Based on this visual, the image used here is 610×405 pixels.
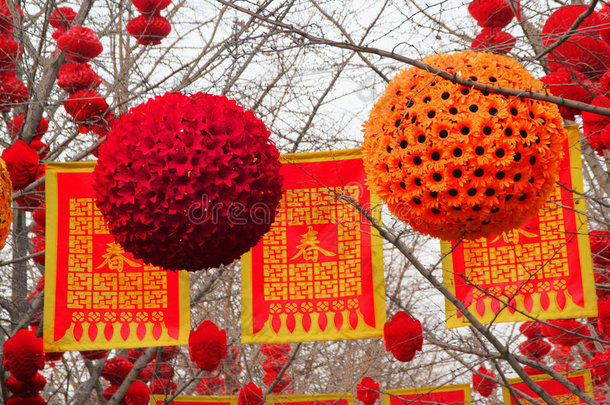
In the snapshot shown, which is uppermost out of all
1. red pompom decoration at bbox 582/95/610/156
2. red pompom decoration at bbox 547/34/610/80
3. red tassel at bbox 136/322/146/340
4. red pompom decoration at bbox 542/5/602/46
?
red pompom decoration at bbox 542/5/602/46

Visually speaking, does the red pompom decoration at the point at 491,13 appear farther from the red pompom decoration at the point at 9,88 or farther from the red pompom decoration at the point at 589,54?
the red pompom decoration at the point at 9,88

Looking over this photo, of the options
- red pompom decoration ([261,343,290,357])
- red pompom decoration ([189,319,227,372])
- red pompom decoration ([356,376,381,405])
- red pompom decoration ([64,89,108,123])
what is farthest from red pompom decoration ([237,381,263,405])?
red pompom decoration ([64,89,108,123])

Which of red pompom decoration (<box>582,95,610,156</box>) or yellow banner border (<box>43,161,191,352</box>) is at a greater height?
red pompom decoration (<box>582,95,610,156</box>)

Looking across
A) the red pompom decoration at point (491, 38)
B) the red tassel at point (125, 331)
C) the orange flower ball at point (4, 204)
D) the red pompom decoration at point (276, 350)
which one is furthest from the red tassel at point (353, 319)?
the red pompom decoration at point (276, 350)

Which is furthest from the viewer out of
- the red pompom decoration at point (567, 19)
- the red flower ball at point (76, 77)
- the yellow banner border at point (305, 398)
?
the yellow banner border at point (305, 398)

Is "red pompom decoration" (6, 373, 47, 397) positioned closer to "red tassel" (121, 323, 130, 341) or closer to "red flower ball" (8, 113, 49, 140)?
"red tassel" (121, 323, 130, 341)

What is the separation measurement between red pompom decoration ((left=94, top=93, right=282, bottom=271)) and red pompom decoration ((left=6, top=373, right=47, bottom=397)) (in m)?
2.63

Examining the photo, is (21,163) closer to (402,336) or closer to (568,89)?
(402,336)

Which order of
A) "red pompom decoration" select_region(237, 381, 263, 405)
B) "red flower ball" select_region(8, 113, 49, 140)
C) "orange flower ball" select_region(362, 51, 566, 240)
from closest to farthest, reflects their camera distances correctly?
"orange flower ball" select_region(362, 51, 566, 240) < "red flower ball" select_region(8, 113, 49, 140) < "red pompom decoration" select_region(237, 381, 263, 405)

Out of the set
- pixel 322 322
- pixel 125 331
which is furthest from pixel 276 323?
pixel 125 331

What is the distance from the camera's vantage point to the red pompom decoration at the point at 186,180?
2.94 meters

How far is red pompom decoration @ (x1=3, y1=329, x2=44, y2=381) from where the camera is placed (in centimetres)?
484

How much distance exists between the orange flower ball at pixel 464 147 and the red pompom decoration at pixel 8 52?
3495mm

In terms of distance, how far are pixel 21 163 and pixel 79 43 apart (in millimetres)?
920
